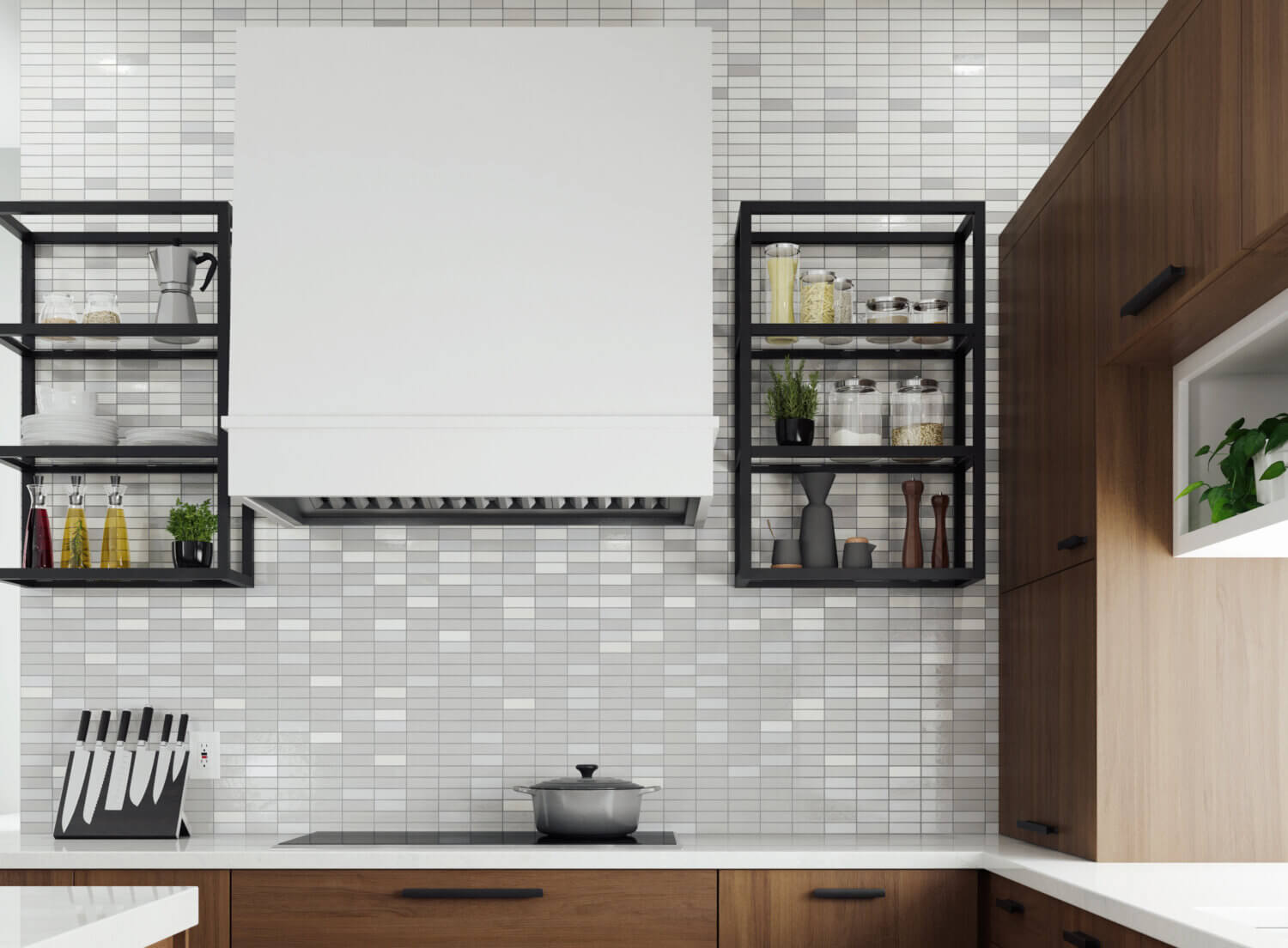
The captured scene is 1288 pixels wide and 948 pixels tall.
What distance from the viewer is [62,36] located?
3318 mm

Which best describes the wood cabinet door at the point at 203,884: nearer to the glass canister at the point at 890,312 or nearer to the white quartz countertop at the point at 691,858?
the white quartz countertop at the point at 691,858

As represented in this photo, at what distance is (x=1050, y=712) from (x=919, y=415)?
0.74 meters

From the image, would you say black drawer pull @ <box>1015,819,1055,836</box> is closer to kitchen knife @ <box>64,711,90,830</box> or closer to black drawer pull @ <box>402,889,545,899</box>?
black drawer pull @ <box>402,889,545,899</box>

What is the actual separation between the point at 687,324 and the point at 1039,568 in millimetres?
943

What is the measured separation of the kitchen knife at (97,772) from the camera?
9.73 ft

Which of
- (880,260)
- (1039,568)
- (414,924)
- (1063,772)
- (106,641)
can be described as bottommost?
(414,924)

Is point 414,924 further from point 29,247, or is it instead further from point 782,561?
point 29,247

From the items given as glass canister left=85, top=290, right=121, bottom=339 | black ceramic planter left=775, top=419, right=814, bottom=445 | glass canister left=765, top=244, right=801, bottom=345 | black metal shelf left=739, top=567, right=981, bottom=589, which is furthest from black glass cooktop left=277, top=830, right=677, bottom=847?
glass canister left=85, top=290, right=121, bottom=339

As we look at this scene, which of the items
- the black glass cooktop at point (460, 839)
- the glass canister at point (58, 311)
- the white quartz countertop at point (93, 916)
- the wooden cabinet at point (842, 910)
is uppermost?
the glass canister at point (58, 311)

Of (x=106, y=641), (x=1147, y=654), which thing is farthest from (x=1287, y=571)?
(x=106, y=641)

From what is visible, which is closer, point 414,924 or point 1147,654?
point 1147,654

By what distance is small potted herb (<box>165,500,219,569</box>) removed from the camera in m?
3.04

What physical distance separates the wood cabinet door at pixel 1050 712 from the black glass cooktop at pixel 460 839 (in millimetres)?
808

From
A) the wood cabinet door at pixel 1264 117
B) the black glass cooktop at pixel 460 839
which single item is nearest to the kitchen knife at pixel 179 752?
the black glass cooktop at pixel 460 839
